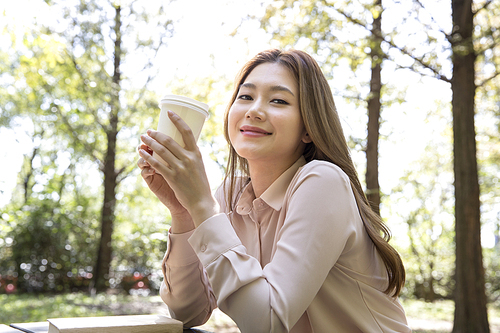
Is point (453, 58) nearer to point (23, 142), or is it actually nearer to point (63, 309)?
point (63, 309)

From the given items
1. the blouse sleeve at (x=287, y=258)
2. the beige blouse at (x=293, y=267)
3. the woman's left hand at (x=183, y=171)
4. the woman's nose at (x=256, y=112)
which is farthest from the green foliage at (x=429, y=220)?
the woman's left hand at (x=183, y=171)

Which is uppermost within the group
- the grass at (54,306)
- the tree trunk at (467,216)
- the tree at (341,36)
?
the tree at (341,36)

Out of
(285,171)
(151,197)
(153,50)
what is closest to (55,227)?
(153,50)

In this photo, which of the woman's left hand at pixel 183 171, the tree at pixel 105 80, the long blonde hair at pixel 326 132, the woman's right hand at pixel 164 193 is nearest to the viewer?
the woman's left hand at pixel 183 171

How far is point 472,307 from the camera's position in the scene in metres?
5.55

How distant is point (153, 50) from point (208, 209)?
28.8ft

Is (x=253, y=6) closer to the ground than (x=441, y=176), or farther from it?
farther from it

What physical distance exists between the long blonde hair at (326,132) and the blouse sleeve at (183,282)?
629mm

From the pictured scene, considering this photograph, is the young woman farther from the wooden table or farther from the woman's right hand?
the wooden table

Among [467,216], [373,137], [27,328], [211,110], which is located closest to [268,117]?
[27,328]

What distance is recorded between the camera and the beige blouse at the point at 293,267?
1.17 meters

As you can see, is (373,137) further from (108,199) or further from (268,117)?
(108,199)

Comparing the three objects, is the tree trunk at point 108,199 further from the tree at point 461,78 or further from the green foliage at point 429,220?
the green foliage at point 429,220

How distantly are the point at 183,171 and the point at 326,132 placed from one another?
0.60 m
